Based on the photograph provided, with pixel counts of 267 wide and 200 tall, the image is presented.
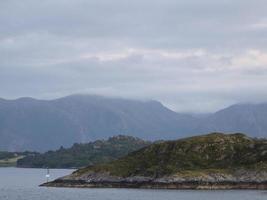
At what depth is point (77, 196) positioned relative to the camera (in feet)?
652

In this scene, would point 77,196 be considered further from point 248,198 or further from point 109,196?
point 248,198

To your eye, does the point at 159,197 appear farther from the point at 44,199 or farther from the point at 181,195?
the point at 44,199

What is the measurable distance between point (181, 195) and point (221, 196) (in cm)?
1287

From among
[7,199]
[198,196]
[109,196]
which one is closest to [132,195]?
[109,196]

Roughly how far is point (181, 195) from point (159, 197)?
900 centimetres

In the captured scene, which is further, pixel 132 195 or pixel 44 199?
pixel 132 195

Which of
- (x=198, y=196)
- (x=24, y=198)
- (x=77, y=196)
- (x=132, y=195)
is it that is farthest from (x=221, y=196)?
(x=24, y=198)

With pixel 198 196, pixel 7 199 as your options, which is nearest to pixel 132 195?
pixel 198 196

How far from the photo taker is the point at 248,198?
181 m

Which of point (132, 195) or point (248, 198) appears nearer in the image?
point (248, 198)

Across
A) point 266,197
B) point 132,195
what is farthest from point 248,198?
point 132,195

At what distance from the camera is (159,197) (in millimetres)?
192375

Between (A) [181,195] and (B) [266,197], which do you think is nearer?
(B) [266,197]

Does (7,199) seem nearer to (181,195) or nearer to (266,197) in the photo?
(181,195)
